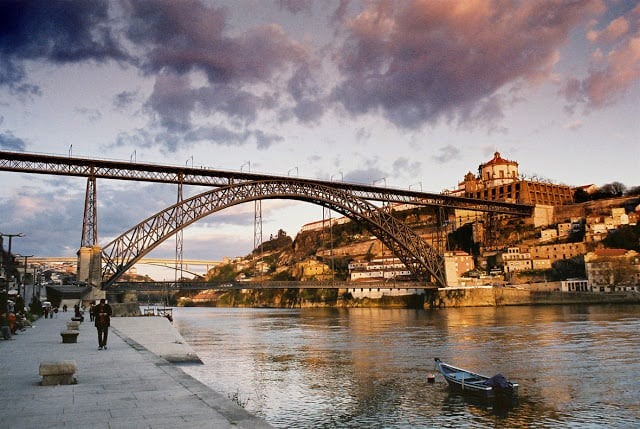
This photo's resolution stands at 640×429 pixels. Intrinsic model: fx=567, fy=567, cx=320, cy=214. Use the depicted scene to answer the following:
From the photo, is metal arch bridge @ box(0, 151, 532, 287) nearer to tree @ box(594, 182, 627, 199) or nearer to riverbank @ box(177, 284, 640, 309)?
riverbank @ box(177, 284, 640, 309)

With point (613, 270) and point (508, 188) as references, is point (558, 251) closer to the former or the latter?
point (613, 270)

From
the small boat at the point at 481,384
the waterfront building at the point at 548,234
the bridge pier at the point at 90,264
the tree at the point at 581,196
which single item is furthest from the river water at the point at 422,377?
the tree at the point at 581,196

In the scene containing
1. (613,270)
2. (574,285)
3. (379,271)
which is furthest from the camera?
(379,271)

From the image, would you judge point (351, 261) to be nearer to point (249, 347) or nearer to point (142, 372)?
point (249, 347)

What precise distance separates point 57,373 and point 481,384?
9548 millimetres

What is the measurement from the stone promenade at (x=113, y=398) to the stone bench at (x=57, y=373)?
189 millimetres

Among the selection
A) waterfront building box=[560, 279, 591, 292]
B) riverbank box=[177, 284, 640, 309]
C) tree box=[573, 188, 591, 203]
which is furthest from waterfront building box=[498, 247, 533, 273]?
tree box=[573, 188, 591, 203]

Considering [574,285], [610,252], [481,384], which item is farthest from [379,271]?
[481,384]

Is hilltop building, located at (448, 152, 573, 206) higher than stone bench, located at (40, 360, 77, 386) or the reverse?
higher

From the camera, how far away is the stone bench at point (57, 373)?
9430mm

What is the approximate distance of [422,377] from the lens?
55.4ft

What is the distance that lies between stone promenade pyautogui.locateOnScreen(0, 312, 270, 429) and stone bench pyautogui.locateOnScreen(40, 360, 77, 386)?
189 mm

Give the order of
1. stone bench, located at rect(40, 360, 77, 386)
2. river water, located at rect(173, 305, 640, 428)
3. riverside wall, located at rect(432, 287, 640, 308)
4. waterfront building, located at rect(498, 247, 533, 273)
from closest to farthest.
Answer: stone bench, located at rect(40, 360, 77, 386) → river water, located at rect(173, 305, 640, 428) → riverside wall, located at rect(432, 287, 640, 308) → waterfront building, located at rect(498, 247, 533, 273)

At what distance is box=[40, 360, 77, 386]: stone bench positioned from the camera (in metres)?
9.43
